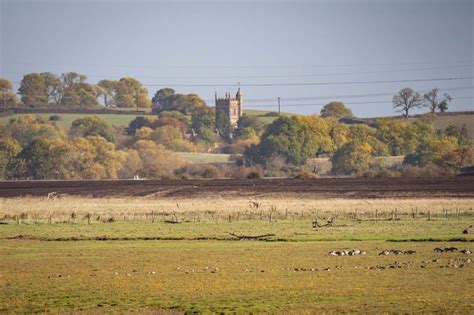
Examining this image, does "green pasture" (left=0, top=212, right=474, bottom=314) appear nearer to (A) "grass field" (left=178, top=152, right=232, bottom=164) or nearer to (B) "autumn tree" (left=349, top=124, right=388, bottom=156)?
(B) "autumn tree" (left=349, top=124, right=388, bottom=156)

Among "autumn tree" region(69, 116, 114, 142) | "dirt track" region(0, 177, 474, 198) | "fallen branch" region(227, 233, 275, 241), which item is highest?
"autumn tree" region(69, 116, 114, 142)

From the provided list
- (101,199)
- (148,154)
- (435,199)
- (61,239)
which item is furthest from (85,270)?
(148,154)

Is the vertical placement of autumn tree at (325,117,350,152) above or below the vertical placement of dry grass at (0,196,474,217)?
above

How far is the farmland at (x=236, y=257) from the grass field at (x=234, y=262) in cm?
5

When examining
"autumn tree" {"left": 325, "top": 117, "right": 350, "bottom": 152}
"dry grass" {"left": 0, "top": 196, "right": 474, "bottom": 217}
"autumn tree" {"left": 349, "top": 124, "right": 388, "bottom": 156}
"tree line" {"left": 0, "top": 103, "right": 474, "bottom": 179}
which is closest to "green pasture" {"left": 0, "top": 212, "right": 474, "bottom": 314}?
"dry grass" {"left": 0, "top": 196, "right": 474, "bottom": 217}

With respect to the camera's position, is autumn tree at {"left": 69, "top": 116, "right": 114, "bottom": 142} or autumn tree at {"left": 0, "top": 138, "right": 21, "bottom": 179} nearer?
autumn tree at {"left": 0, "top": 138, "right": 21, "bottom": 179}

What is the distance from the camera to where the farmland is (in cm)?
2789

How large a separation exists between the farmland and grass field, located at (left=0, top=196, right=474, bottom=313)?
0.05 meters

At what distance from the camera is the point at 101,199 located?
86438 mm

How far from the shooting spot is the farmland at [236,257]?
27.9 meters

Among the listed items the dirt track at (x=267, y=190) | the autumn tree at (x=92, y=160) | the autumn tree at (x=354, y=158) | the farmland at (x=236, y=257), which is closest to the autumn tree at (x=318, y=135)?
the autumn tree at (x=354, y=158)

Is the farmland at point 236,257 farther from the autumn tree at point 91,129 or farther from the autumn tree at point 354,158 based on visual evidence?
the autumn tree at point 91,129

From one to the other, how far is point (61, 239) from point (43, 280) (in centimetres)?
1585

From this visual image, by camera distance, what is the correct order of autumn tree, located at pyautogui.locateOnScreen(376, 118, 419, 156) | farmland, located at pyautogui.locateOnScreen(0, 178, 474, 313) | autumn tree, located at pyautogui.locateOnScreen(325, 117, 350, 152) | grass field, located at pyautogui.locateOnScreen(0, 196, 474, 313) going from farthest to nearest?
autumn tree, located at pyautogui.locateOnScreen(325, 117, 350, 152) → autumn tree, located at pyautogui.locateOnScreen(376, 118, 419, 156) → farmland, located at pyautogui.locateOnScreen(0, 178, 474, 313) → grass field, located at pyautogui.locateOnScreen(0, 196, 474, 313)
